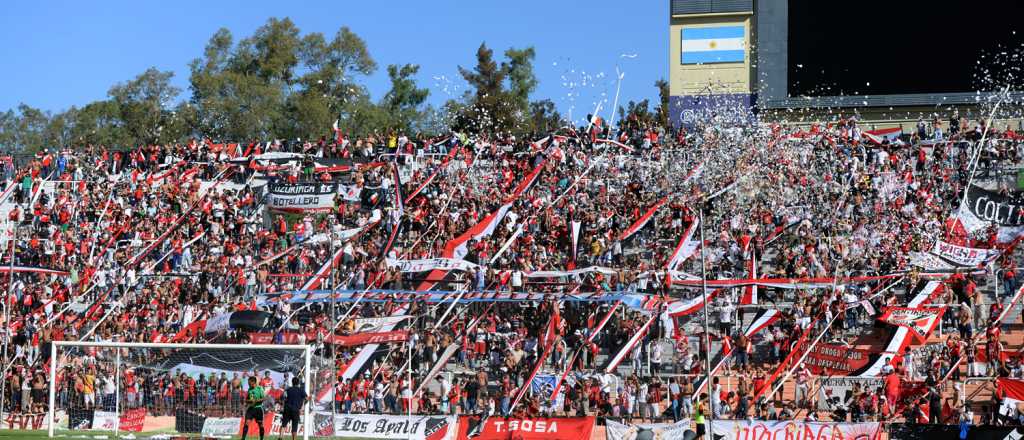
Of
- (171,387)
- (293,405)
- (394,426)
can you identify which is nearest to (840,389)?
(394,426)

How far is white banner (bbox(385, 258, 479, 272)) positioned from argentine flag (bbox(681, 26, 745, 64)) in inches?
605

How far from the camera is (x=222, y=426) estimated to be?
24938 mm

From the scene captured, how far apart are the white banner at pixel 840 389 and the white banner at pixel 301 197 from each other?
755 inches

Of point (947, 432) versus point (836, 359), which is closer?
point (947, 432)

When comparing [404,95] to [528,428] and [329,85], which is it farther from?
[528,428]

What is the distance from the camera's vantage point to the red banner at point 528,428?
2464 centimetres

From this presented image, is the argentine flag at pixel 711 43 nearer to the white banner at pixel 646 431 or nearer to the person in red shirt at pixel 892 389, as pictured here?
the person in red shirt at pixel 892 389

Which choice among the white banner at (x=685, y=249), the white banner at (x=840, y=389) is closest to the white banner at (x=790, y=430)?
the white banner at (x=840, y=389)

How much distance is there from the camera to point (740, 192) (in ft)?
121

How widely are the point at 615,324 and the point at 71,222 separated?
2068 centimetres

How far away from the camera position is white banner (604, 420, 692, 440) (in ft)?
78.9

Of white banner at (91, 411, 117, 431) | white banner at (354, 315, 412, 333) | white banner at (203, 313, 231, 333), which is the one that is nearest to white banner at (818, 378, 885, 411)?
white banner at (354, 315, 412, 333)

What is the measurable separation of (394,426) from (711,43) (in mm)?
24463

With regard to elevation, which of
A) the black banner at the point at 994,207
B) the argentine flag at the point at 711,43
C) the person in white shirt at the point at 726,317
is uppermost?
the argentine flag at the point at 711,43
